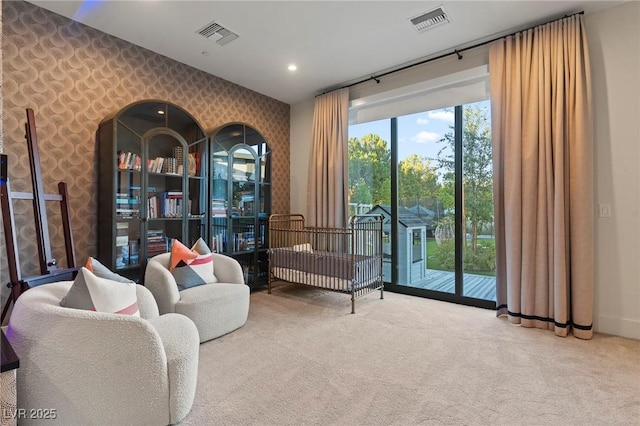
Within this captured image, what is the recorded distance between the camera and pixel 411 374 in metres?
2.04

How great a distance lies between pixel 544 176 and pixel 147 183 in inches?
141

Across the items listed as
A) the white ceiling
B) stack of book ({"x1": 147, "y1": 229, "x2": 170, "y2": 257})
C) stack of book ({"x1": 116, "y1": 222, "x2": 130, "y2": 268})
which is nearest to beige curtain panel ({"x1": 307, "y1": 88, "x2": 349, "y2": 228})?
the white ceiling

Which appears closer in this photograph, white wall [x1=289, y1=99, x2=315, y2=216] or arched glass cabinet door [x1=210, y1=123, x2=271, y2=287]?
arched glass cabinet door [x1=210, y1=123, x2=271, y2=287]

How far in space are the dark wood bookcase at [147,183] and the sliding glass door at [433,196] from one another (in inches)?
80.9

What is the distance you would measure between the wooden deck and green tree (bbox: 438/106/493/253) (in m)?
0.33

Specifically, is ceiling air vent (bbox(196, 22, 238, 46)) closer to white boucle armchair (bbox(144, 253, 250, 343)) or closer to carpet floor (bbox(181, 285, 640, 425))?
white boucle armchair (bbox(144, 253, 250, 343))

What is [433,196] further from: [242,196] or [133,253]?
[133,253]

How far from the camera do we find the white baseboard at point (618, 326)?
8.35 ft

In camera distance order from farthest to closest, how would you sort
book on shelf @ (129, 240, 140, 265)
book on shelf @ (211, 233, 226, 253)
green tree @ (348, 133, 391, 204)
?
green tree @ (348, 133, 391, 204)
book on shelf @ (211, 233, 226, 253)
book on shelf @ (129, 240, 140, 265)

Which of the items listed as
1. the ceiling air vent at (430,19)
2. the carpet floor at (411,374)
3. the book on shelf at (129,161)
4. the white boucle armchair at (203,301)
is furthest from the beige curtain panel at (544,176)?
the book on shelf at (129,161)

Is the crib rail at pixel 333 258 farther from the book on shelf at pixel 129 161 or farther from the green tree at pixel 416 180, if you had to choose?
the book on shelf at pixel 129 161

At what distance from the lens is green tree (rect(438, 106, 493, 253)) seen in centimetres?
338

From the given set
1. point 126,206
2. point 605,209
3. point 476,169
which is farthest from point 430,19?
point 126,206

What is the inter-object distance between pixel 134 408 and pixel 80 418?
228 mm
